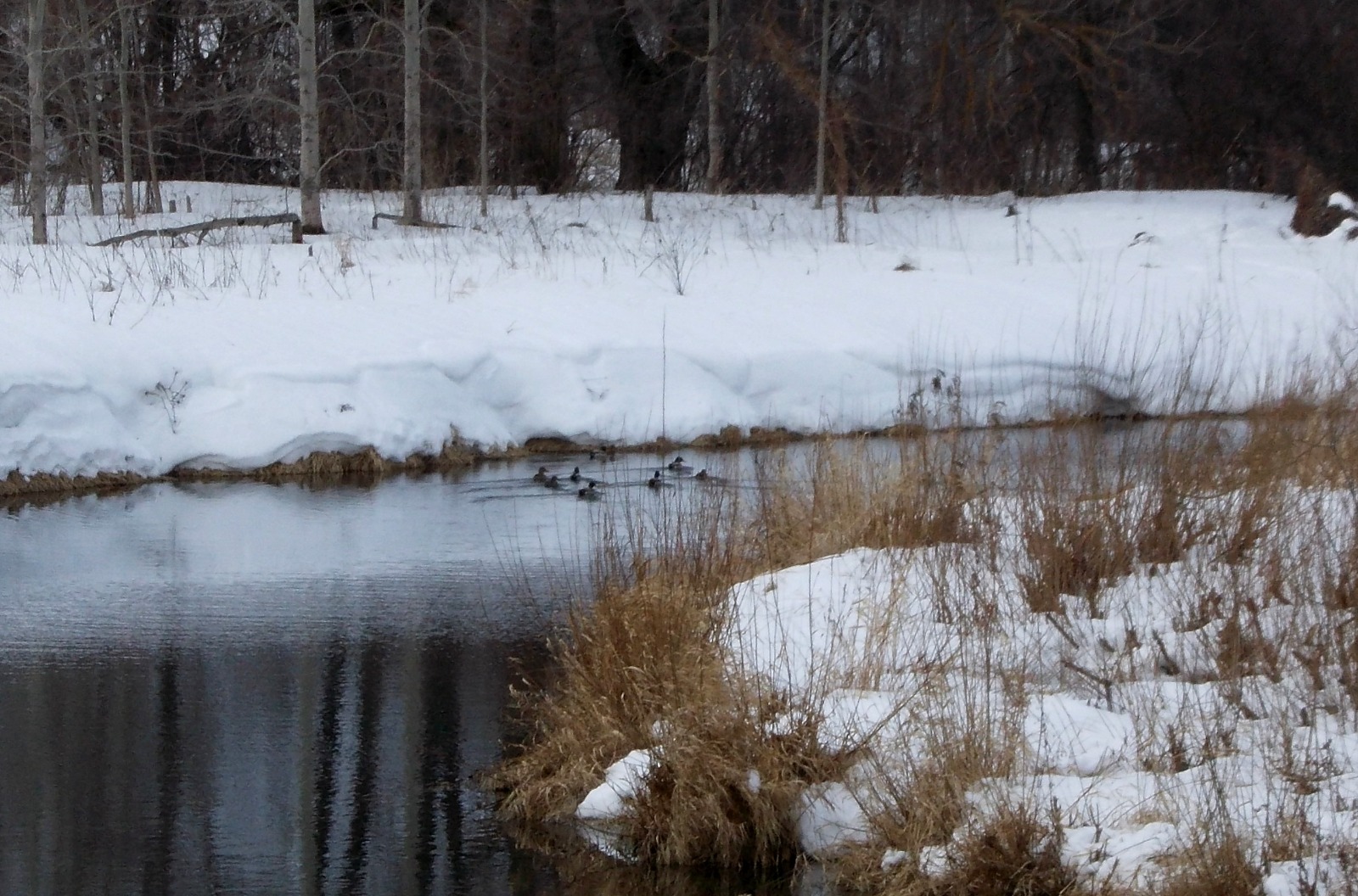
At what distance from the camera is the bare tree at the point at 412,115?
21.4 metres

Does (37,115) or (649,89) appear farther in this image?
(649,89)

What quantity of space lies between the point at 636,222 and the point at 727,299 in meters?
6.34

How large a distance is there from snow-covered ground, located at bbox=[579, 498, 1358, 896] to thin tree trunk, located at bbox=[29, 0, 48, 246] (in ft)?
48.1

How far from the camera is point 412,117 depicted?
2164 cm

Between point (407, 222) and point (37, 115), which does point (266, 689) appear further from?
point (407, 222)

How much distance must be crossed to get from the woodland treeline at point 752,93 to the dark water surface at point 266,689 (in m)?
15.3

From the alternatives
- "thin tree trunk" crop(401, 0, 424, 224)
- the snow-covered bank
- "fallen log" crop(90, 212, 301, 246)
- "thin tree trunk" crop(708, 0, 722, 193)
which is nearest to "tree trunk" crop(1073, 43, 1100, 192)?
"thin tree trunk" crop(708, 0, 722, 193)

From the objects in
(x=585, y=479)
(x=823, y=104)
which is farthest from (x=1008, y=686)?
(x=823, y=104)

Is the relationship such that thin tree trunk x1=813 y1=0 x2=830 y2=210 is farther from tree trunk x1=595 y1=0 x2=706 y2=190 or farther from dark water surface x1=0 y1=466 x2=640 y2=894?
dark water surface x1=0 y1=466 x2=640 y2=894

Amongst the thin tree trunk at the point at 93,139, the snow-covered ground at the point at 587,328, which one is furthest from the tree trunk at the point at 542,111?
the thin tree trunk at the point at 93,139

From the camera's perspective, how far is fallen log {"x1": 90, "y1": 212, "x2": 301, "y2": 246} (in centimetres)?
1870

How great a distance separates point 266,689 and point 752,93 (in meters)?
25.7

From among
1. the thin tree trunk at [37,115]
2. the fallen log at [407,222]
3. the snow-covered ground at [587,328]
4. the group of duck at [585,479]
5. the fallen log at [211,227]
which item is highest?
the thin tree trunk at [37,115]

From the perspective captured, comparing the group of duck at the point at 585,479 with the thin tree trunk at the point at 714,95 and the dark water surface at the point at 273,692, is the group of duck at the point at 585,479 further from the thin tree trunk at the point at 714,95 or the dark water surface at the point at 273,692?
the thin tree trunk at the point at 714,95
